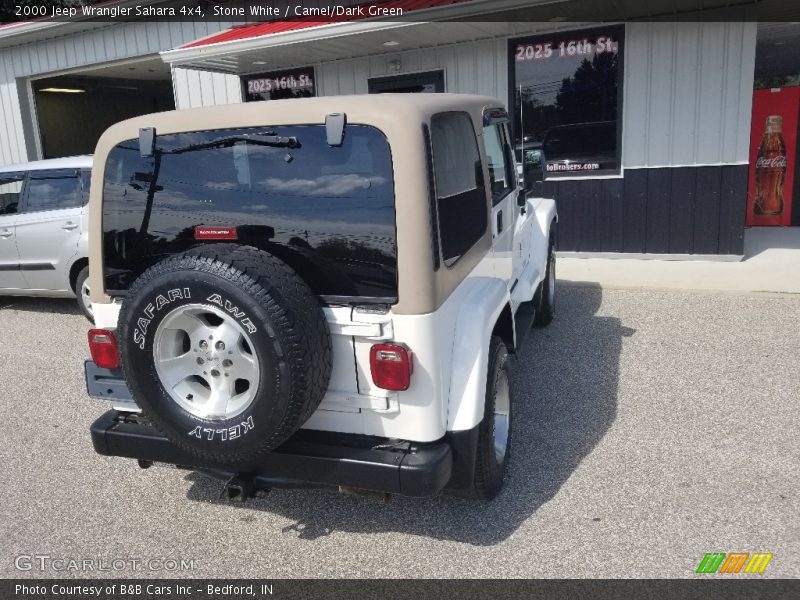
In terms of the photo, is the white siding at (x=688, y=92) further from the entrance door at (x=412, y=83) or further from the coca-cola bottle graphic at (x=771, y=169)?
the coca-cola bottle graphic at (x=771, y=169)

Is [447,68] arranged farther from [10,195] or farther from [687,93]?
[10,195]

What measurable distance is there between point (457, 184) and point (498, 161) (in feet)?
4.27

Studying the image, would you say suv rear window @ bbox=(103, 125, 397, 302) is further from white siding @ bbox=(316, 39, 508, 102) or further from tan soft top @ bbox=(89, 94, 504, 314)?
white siding @ bbox=(316, 39, 508, 102)

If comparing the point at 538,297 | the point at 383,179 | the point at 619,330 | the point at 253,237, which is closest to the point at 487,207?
the point at 383,179

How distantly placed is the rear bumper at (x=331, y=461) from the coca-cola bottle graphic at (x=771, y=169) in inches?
409

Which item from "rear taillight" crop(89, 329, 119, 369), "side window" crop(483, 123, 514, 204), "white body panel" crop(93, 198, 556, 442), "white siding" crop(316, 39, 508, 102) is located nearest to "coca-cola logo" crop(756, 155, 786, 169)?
"white siding" crop(316, 39, 508, 102)

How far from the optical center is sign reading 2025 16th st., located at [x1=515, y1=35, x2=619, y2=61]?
8.50 m

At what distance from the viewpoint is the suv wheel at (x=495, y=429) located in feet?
10.3

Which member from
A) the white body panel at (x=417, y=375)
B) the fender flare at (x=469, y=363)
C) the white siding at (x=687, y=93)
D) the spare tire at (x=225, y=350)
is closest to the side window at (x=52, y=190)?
the spare tire at (x=225, y=350)

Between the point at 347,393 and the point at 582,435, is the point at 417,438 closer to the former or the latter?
the point at 347,393

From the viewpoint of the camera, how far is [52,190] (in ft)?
23.5

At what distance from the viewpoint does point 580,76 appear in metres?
8.72

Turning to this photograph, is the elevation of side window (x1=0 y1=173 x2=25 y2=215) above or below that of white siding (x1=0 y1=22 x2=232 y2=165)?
below

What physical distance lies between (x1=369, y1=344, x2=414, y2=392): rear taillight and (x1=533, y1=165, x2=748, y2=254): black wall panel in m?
7.01
